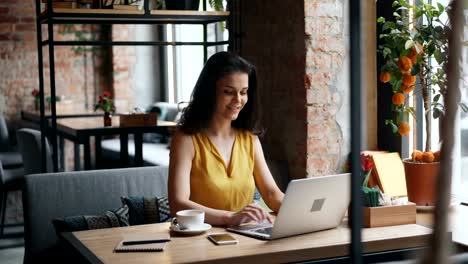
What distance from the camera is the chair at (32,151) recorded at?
514 cm

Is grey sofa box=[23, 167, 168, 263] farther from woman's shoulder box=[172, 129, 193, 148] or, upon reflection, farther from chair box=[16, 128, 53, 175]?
chair box=[16, 128, 53, 175]

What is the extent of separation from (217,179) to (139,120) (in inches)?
97.3

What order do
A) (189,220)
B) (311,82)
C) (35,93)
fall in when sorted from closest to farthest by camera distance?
(189,220), (311,82), (35,93)

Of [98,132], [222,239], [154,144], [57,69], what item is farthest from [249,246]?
[57,69]

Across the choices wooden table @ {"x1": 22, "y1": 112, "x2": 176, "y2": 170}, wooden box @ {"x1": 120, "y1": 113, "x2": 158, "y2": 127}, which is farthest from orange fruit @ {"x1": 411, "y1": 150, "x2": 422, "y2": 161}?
wooden box @ {"x1": 120, "y1": 113, "x2": 158, "y2": 127}

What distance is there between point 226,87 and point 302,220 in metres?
0.83

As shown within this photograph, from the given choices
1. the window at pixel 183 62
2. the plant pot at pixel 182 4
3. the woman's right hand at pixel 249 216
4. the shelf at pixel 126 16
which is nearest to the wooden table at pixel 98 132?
the shelf at pixel 126 16

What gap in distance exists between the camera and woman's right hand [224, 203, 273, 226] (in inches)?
97.9

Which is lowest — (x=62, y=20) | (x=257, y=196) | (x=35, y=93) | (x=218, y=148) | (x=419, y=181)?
(x=257, y=196)

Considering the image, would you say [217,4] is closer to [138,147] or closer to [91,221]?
[138,147]

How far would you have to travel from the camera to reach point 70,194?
3184mm

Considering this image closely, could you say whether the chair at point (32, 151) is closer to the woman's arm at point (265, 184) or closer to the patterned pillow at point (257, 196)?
the patterned pillow at point (257, 196)

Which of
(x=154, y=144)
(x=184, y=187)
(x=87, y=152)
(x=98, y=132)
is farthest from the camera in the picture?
(x=154, y=144)

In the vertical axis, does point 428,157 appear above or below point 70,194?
above
